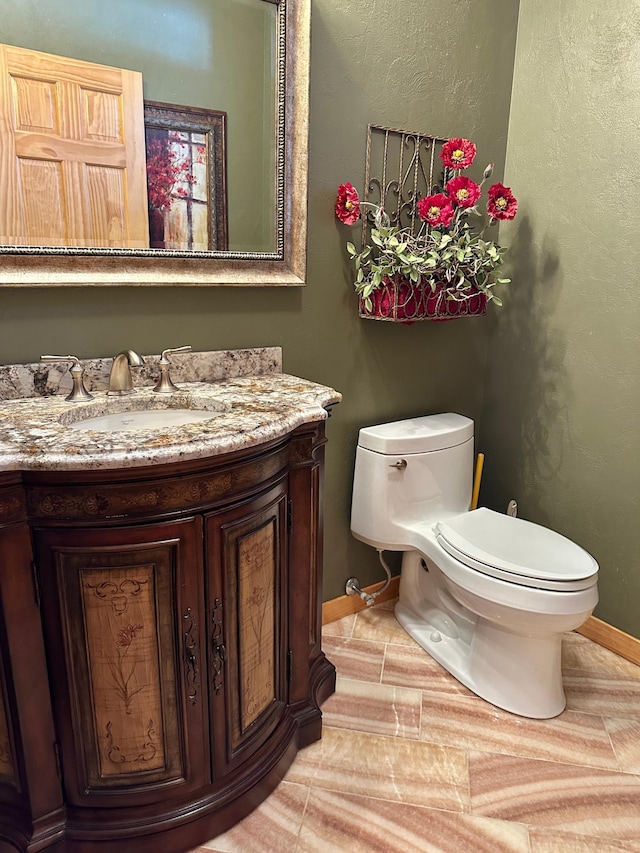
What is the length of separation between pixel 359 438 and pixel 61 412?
96cm

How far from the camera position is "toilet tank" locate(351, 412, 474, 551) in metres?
1.91

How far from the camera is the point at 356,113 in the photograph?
1.74 m

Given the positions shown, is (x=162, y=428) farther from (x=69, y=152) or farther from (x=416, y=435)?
(x=416, y=435)

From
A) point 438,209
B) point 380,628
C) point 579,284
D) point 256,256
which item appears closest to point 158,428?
point 256,256

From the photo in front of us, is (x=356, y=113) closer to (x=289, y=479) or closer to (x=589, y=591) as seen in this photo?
(x=289, y=479)

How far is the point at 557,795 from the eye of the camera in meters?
1.47

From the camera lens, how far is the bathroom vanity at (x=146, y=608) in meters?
1.07

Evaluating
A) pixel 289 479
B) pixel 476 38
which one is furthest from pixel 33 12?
pixel 476 38

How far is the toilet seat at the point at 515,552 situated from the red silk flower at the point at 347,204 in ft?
3.20

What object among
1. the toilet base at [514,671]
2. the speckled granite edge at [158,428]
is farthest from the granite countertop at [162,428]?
the toilet base at [514,671]

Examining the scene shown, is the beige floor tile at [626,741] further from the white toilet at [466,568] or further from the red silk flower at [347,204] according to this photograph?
the red silk flower at [347,204]

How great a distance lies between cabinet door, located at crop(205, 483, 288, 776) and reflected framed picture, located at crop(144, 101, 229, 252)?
27.6 inches

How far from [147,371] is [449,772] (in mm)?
1283

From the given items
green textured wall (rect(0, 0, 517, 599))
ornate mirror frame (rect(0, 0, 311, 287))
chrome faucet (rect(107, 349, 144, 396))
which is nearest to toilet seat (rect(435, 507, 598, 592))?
green textured wall (rect(0, 0, 517, 599))
